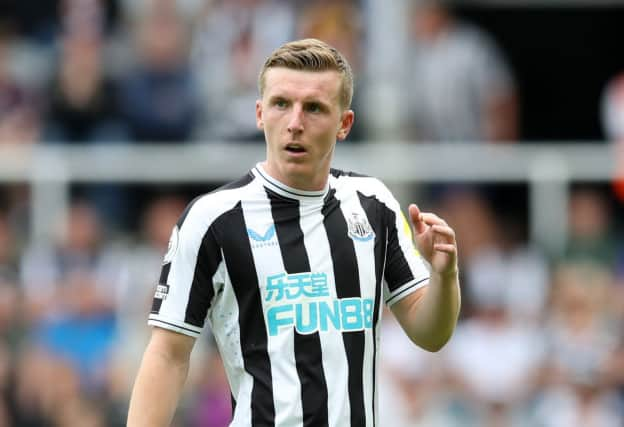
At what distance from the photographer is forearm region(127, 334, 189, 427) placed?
14.3ft

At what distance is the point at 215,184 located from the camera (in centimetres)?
1079

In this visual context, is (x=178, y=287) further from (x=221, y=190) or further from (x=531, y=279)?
(x=531, y=279)

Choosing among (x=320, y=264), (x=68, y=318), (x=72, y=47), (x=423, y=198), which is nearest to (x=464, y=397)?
(x=423, y=198)

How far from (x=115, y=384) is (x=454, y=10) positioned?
5.56 meters

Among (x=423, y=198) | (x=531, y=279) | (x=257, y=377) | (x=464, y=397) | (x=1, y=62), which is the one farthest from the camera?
(x=1, y=62)

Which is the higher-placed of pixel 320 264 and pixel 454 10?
pixel 454 10

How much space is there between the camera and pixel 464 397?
952 centimetres

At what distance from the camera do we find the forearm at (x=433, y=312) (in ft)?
14.8

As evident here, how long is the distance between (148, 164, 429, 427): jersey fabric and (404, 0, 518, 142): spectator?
21.6 ft

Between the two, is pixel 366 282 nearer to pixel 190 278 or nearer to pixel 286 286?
pixel 286 286

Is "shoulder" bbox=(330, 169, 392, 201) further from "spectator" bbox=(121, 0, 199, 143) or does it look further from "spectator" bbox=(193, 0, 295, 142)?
"spectator" bbox=(121, 0, 199, 143)

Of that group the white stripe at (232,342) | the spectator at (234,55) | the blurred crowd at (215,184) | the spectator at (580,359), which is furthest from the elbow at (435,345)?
the spectator at (234,55)

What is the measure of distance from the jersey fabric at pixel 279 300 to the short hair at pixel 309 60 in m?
0.37

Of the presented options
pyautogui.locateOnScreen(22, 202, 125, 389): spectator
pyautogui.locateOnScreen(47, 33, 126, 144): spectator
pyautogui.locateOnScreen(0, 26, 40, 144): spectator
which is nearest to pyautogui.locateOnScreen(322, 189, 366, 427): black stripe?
pyautogui.locateOnScreen(22, 202, 125, 389): spectator
